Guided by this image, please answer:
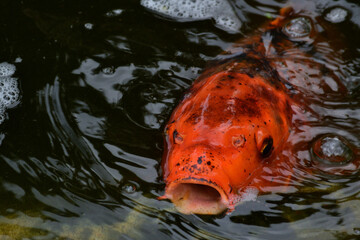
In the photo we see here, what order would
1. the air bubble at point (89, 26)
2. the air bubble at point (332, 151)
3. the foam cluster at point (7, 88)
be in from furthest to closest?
the air bubble at point (89, 26), the foam cluster at point (7, 88), the air bubble at point (332, 151)

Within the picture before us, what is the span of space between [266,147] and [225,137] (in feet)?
1.18

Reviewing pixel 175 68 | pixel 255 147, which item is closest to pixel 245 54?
pixel 175 68

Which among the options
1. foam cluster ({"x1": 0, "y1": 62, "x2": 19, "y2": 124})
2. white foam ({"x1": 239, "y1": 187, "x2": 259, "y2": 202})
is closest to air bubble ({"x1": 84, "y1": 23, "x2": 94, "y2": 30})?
foam cluster ({"x1": 0, "y1": 62, "x2": 19, "y2": 124})

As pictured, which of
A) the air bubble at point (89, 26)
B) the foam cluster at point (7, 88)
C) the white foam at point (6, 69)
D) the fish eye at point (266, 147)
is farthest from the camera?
the air bubble at point (89, 26)

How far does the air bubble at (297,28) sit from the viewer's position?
13.2 feet

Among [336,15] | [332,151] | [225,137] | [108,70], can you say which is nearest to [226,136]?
[225,137]

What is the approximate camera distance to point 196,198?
250 cm

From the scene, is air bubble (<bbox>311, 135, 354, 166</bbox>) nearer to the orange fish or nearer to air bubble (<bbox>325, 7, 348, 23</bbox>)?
the orange fish

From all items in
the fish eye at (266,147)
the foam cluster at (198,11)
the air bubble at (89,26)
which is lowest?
the fish eye at (266,147)

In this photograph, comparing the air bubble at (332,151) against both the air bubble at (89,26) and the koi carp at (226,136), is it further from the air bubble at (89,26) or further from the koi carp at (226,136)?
the air bubble at (89,26)

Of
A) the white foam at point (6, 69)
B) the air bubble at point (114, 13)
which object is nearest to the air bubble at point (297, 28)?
the air bubble at point (114, 13)

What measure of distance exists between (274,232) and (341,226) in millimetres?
397

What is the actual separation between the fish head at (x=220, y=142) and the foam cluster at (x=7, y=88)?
120 centimetres

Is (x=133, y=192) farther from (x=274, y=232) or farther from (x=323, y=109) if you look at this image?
(x=323, y=109)
